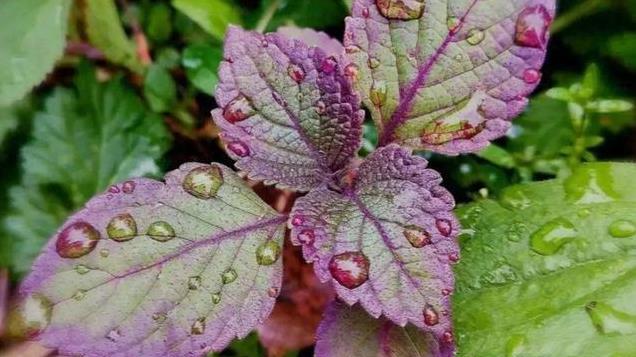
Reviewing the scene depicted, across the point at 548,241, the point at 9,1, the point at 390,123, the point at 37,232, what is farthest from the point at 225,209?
the point at 9,1

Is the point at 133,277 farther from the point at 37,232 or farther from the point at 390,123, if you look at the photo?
the point at 37,232

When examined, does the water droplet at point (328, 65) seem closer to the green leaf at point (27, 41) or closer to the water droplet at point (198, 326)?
the water droplet at point (198, 326)

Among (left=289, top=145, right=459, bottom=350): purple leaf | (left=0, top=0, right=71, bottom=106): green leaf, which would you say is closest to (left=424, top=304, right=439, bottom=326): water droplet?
(left=289, top=145, right=459, bottom=350): purple leaf

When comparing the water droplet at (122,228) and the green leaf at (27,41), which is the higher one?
the green leaf at (27,41)

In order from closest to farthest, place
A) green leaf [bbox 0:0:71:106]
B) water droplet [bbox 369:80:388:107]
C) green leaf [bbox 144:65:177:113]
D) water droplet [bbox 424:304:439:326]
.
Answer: water droplet [bbox 424:304:439:326], water droplet [bbox 369:80:388:107], green leaf [bbox 0:0:71:106], green leaf [bbox 144:65:177:113]

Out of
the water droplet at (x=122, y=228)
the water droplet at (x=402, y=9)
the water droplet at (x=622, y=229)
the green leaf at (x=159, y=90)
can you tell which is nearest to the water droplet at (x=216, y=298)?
the water droplet at (x=122, y=228)

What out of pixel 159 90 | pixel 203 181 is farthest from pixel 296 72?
pixel 159 90

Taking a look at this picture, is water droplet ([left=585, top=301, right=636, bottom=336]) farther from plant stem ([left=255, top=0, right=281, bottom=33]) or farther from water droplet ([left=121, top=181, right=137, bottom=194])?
plant stem ([left=255, top=0, right=281, bottom=33])
